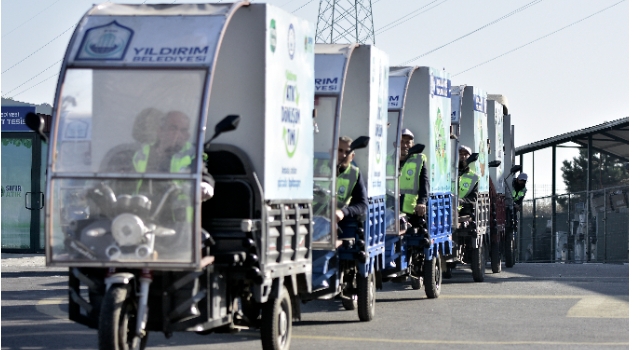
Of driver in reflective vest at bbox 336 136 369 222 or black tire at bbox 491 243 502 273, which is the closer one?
driver in reflective vest at bbox 336 136 369 222

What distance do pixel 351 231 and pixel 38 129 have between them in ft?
17.7

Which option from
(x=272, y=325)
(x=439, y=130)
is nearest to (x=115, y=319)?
(x=272, y=325)

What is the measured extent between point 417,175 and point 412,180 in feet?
0.35

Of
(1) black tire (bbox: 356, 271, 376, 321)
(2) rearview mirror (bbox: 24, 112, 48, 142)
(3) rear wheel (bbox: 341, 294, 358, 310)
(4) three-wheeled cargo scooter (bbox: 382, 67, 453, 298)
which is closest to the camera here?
(2) rearview mirror (bbox: 24, 112, 48, 142)

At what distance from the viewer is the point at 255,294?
1120 cm

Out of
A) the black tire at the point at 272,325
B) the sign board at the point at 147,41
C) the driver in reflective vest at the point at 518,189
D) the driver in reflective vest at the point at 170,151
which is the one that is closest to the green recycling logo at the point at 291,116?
the black tire at the point at 272,325

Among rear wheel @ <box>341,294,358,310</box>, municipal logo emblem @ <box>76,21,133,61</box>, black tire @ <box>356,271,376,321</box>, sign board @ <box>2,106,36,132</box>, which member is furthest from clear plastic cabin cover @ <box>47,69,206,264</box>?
sign board @ <box>2,106,36,132</box>

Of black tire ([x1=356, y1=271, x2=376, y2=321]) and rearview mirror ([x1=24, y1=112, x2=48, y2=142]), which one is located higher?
rearview mirror ([x1=24, y1=112, x2=48, y2=142])

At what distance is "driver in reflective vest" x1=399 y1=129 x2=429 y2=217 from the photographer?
1855 cm

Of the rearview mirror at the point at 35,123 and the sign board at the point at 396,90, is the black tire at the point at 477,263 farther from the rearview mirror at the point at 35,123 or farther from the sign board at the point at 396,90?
the rearview mirror at the point at 35,123

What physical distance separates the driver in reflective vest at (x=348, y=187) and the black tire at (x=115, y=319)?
16.7 ft

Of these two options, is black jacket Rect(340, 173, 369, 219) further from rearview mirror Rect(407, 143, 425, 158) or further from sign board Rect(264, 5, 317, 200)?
rearview mirror Rect(407, 143, 425, 158)

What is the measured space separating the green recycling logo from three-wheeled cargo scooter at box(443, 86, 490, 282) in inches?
376

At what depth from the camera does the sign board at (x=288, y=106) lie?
1156cm
